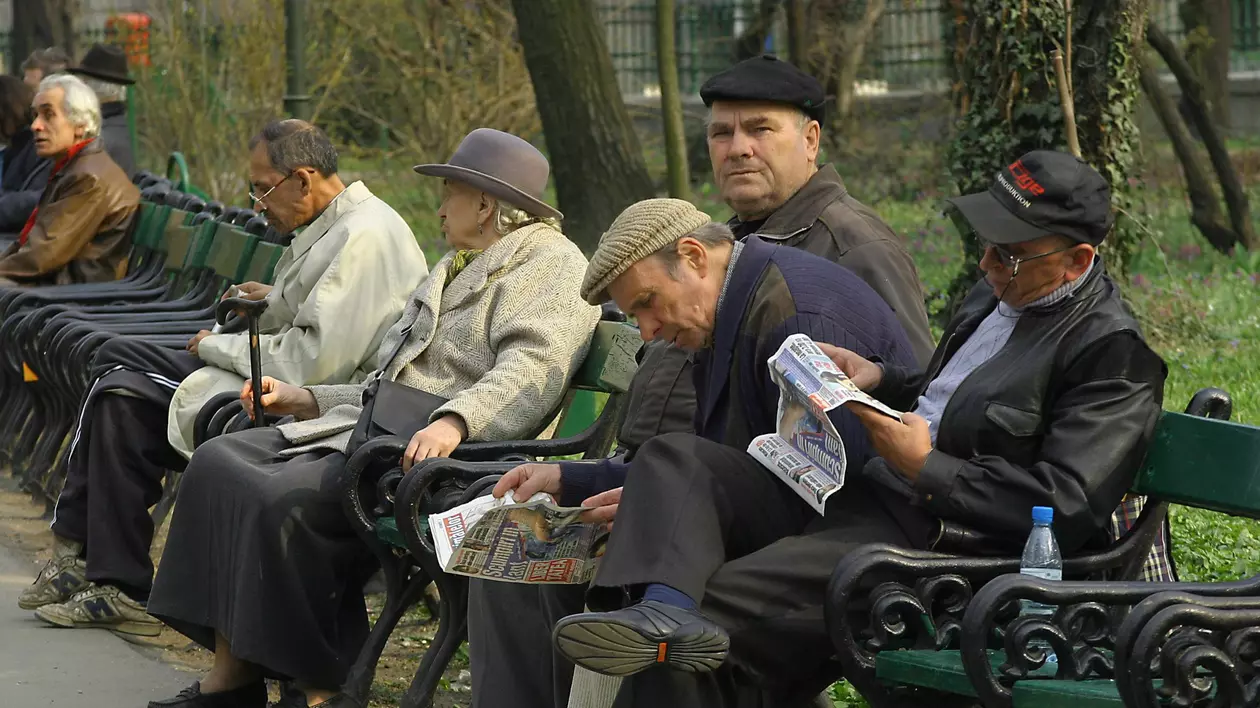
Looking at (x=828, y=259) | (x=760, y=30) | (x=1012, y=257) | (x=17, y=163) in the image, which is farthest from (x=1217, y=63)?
(x=1012, y=257)

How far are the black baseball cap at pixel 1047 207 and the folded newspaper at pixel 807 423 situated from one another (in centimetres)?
43

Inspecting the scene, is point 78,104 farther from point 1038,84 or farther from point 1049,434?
point 1049,434

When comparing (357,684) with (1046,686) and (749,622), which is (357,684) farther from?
(1046,686)

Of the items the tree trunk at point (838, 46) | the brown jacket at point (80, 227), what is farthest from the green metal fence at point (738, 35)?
the brown jacket at point (80, 227)

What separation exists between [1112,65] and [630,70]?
15614 mm

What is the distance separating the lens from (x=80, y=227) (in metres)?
8.42

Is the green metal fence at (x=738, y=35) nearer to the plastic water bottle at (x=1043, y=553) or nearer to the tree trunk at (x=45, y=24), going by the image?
the tree trunk at (x=45, y=24)

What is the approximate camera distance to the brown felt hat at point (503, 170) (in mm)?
5105

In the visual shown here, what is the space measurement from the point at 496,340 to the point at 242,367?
122 centimetres

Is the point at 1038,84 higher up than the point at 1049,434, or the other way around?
the point at 1049,434

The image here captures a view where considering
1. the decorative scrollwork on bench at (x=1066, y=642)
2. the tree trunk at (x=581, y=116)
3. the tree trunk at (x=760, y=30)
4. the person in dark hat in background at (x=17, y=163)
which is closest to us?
the decorative scrollwork on bench at (x=1066, y=642)

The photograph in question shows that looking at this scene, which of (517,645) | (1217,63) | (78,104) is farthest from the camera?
(1217,63)

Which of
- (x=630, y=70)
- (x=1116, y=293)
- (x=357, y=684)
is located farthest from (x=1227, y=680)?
(x=630, y=70)

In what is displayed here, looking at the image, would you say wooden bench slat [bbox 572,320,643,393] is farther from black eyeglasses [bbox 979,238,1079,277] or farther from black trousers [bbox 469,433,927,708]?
black eyeglasses [bbox 979,238,1079,277]
